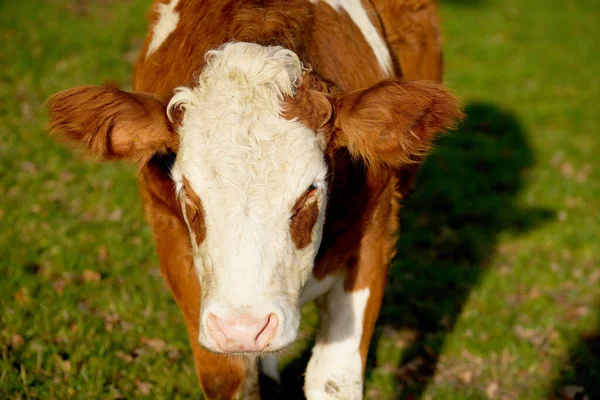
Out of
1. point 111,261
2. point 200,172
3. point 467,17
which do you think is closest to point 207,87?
point 200,172

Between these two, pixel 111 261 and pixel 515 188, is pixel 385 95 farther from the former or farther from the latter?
pixel 515 188

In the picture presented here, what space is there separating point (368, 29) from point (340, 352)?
173 cm

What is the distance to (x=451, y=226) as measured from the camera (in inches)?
278

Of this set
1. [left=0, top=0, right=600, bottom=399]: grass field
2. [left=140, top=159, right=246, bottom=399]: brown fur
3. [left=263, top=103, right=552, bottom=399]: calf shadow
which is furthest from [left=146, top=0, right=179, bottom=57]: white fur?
[left=263, top=103, right=552, bottom=399]: calf shadow

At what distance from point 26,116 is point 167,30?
4266 millimetres

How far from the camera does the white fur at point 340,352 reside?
12.5 ft

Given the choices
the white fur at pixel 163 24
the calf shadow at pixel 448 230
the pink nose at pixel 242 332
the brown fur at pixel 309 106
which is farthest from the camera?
the calf shadow at pixel 448 230

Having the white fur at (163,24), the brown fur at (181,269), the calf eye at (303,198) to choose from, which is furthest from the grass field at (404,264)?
the white fur at (163,24)

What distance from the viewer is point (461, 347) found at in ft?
17.0

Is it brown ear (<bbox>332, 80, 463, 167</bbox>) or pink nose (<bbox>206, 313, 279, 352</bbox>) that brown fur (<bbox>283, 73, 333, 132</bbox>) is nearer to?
brown ear (<bbox>332, 80, 463, 167</bbox>)

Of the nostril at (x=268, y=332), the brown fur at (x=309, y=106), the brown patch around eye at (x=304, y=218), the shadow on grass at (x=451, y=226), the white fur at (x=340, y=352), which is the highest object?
the brown fur at (x=309, y=106)

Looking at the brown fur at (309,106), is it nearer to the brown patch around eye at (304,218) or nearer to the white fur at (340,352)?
the brown patch around eye at (304,218)

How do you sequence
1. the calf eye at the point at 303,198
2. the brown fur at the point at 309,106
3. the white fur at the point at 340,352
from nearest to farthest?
1. the calf eye at the point at 303,198
2. the brown fur at the point at 309,106
3. the white fur at the point at 340,352

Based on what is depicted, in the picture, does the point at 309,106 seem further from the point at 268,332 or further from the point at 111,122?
the point at 268,332
